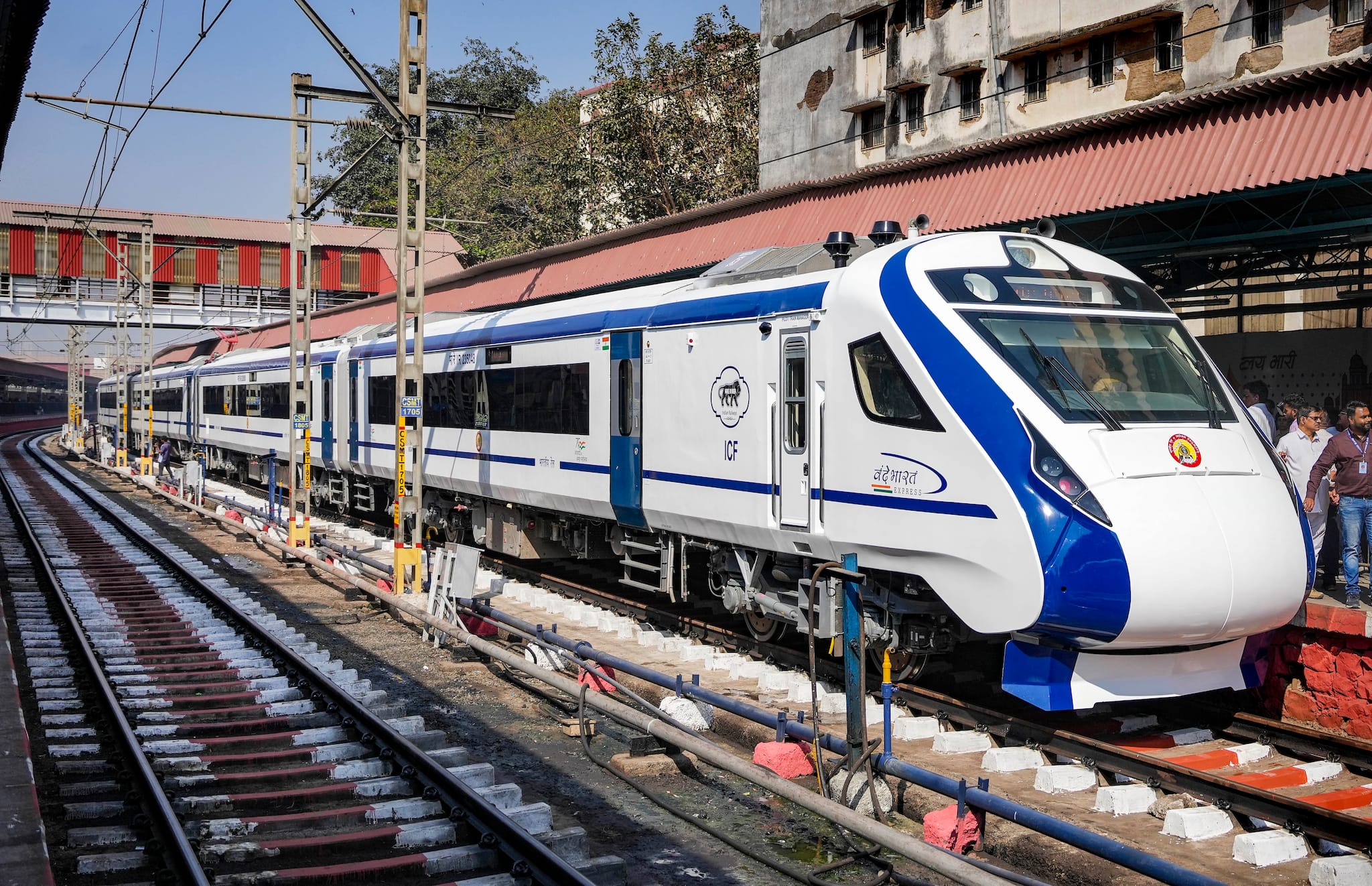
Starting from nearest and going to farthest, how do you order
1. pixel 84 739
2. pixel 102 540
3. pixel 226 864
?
pixel 226 864 < pixel 84 739 < pixel 102 540

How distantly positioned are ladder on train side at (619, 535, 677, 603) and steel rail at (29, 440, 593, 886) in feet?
11.2

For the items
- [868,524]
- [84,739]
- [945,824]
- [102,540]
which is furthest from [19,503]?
[945,824]

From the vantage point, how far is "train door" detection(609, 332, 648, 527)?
1225 cm

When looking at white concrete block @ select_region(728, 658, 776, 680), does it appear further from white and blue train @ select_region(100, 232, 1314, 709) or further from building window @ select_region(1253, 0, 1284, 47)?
building window @ select_region(1253, 0, 1284, 47)

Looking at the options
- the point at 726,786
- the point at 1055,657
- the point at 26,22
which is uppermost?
the point at 26,22

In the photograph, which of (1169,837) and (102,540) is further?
(102,540)

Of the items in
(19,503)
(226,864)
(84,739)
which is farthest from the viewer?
(19,503)

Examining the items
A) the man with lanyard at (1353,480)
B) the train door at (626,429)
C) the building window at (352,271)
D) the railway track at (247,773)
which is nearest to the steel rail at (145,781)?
the railway track at (247,773)

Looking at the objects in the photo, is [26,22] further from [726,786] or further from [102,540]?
[102,540]

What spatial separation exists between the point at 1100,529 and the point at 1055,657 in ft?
2.98

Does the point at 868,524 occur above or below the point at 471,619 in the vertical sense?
above

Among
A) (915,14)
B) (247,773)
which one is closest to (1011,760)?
(247,773)

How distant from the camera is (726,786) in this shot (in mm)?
7949

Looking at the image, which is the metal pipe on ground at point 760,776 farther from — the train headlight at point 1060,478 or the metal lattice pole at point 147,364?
the metal lattice pole at point 147,364
